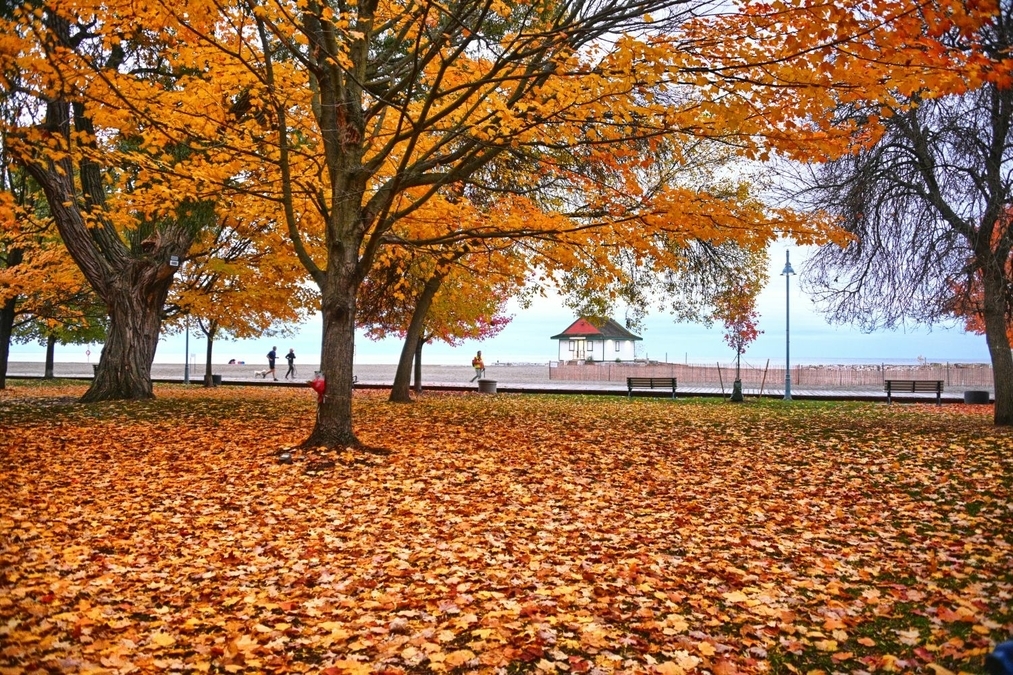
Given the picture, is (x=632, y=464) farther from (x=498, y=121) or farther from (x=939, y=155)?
(x=939, y=155)

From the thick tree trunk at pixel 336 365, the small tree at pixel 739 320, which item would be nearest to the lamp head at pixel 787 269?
the small tree at pixel 739 320

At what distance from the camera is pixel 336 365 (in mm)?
11406

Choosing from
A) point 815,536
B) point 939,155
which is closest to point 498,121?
point 815,536

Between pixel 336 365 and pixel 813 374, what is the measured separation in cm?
3611

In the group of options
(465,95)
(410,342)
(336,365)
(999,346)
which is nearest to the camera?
(465,95)

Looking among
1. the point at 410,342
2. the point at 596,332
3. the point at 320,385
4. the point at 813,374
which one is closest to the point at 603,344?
the point at 596,332

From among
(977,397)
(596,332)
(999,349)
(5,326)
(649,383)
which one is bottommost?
(977,397)

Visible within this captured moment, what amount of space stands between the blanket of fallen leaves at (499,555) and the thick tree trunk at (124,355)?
20.2 feet

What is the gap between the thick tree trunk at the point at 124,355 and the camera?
19031 millimetres

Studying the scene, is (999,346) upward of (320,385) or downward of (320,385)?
upward

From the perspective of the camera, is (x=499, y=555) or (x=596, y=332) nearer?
(x=499, y=555)

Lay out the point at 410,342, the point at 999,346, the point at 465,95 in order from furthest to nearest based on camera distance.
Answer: the point at 410,342
the point at 999,346
the point at 465,95

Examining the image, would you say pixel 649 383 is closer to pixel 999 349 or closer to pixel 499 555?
pixel 999 349

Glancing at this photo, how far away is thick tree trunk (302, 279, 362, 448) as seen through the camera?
37.3ft
